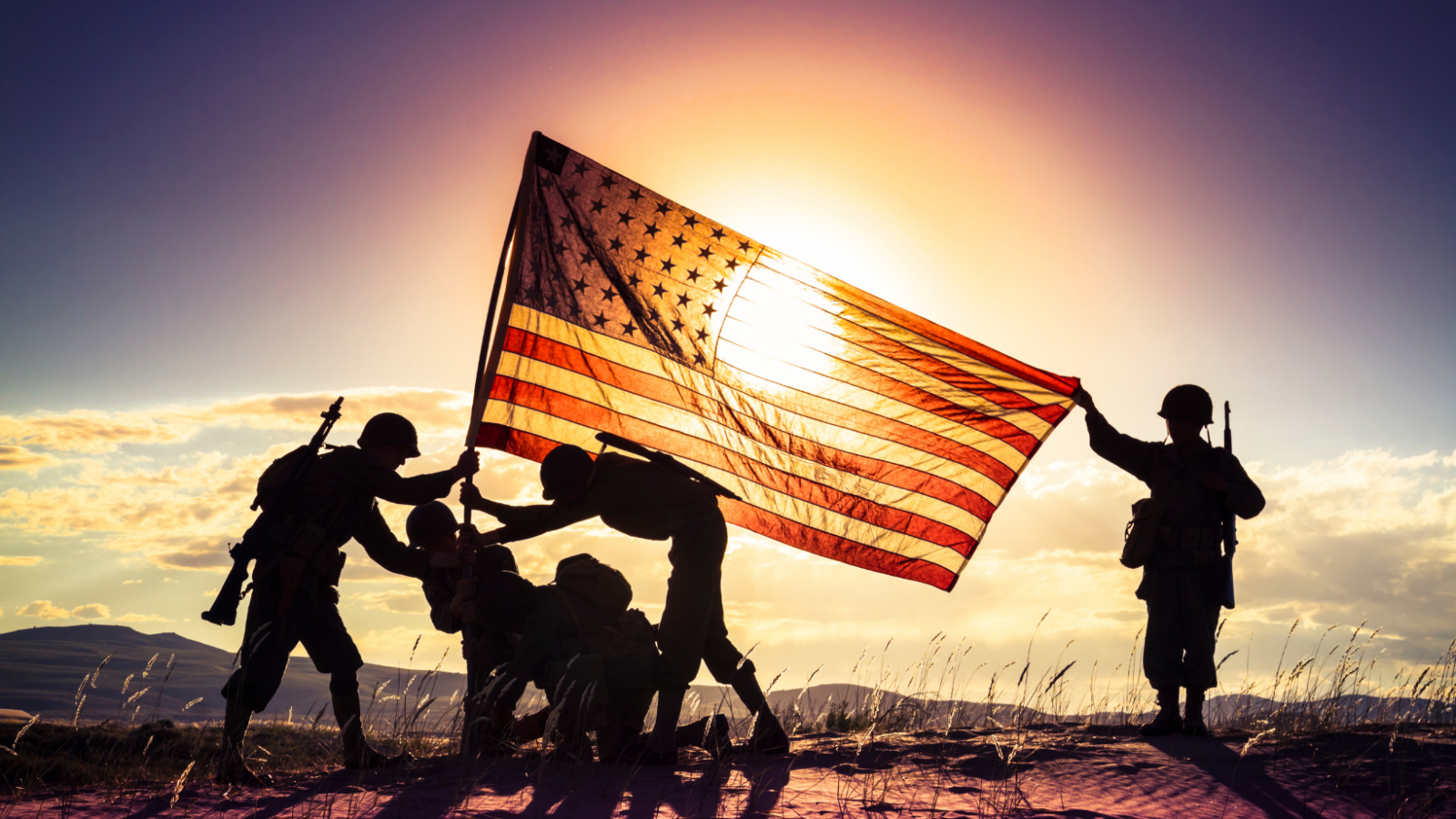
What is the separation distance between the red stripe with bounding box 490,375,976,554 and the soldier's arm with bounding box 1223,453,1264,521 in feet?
8.14

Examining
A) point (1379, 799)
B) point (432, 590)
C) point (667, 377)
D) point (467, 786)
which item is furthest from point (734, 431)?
point (1379, 799)

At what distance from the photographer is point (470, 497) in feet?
17.4

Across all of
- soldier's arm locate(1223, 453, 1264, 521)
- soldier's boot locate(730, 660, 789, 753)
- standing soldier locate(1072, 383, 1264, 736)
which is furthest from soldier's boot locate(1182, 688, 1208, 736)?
soldier's boot locate(730, 660, 789, 753)

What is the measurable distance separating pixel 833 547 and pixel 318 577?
3.89 m

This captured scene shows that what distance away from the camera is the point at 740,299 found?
6.75 metres

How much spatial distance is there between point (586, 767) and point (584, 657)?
56 centimetres

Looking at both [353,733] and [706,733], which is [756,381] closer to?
[706,733]

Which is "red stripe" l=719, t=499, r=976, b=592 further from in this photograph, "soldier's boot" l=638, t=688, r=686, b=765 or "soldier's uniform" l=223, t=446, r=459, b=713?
"soldier's uniform" l=223, t=446, r=459, b=713

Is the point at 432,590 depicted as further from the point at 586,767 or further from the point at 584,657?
the point at 586,767

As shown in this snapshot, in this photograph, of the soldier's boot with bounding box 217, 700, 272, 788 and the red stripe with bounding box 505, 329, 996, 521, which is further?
the red stripe with bounding box 505, 329, 996, 521

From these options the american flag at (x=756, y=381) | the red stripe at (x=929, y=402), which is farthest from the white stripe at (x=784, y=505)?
the red stripe at (x=929, y=402)

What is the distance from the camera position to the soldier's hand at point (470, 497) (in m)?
5.29

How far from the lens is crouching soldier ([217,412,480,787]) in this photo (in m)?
4.43

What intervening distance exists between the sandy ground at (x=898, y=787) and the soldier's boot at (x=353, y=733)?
0.46 feet
